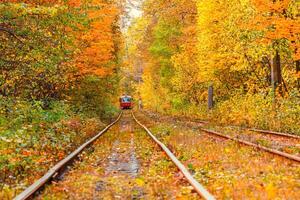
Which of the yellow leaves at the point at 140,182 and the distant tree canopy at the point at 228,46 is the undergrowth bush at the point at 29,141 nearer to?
the yellow leaves at the point at 140,182

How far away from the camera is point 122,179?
10.2 meters

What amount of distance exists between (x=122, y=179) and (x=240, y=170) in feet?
8.88

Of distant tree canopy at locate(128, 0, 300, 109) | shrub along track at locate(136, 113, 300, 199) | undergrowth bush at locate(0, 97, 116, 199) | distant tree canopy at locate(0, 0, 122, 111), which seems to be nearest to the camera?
shrub along track at locate(136, 113, 300, 199)

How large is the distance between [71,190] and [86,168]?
2.99 metres

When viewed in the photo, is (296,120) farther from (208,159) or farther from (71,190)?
(71,190)

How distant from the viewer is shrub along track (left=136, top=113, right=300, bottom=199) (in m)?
7.93

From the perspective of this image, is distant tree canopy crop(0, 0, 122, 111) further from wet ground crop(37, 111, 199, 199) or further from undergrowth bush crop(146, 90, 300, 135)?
undergrowth bush crop(146, 90, 300, 135)

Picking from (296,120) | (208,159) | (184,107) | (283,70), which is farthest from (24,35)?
(184,107)

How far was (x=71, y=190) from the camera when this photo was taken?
346 inches

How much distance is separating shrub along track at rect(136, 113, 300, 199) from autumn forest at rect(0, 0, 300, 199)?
0.04m

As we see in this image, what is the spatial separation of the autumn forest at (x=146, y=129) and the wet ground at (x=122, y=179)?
0.03 metres

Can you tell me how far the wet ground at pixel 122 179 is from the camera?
8336mm

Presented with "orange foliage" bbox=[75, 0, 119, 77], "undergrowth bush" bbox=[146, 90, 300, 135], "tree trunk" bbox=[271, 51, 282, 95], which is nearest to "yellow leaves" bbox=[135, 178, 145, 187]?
"undergrowth bush" bbox=[146, 90, 300, 135]

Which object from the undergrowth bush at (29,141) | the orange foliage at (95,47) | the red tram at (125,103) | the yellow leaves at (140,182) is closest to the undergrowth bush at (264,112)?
the orange foliage at (95,47)
